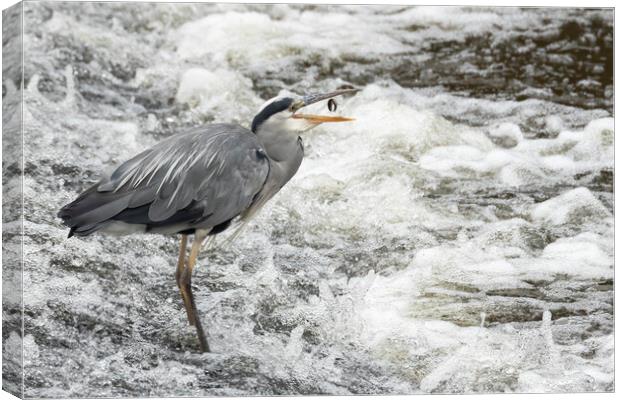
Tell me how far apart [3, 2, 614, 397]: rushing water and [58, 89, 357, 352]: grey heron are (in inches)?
4.0

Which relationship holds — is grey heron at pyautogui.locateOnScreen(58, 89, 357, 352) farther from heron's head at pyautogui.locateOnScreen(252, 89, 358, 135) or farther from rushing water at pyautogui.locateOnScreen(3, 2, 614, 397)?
rushing water at pyautogui.locateOnScreen(3, 2, 614, 397)

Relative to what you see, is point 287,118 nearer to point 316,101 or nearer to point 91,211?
point 316,101

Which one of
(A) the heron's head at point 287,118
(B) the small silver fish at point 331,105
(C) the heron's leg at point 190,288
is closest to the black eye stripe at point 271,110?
(A) the heron's head at point 287,118

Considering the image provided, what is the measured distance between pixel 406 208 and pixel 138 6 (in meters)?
1.22

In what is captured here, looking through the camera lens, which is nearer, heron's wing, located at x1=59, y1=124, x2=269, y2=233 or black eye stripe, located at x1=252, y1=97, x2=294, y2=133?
heron's wing, located at x1=59, y1=124, x2=269, y2=233

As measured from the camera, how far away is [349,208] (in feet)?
15.0

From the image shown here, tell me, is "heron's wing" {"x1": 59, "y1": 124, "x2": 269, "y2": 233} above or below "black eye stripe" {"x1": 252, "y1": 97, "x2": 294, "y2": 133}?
below

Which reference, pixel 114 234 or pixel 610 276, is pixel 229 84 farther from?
pixel 610 276

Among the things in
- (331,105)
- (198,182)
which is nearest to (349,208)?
(331,105)

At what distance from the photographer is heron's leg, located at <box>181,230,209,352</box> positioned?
4.28 meters

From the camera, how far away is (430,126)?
466 cm

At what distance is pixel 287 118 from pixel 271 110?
64mm

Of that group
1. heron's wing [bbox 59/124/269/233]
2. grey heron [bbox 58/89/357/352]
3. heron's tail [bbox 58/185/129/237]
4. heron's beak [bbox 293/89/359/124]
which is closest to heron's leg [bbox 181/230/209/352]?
grey heron [bbox 58/89/357/352]

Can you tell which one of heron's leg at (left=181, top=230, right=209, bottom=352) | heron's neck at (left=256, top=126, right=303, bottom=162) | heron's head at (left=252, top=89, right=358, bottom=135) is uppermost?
heron's head at (left=252, top=89, right=358, bottom=135)
